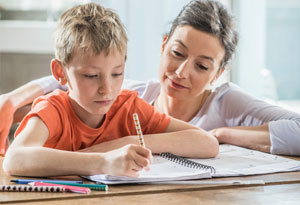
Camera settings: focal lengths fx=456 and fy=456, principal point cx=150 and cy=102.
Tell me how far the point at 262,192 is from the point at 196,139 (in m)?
0.32

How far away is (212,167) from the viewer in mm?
1040

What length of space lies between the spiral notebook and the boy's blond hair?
11.1 inches

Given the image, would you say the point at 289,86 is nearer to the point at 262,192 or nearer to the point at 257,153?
the point at 257,153

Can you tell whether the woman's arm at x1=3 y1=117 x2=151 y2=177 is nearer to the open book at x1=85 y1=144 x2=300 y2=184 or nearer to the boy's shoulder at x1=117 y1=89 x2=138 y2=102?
the open book at x1=85 y1=144 x2=300 y2=184

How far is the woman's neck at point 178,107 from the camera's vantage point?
64.0 inches

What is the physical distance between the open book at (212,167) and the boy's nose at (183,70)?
0.29m

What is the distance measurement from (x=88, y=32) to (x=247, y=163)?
50 centimetres

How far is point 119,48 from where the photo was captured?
1.07 meters

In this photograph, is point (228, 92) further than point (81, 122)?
Yes

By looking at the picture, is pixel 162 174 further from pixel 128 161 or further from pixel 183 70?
pixel 183 70

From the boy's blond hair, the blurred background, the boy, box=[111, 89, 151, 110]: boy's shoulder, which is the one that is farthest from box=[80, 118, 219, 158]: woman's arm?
the blurred background

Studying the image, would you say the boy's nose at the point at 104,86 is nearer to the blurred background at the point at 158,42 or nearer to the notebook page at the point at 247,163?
the notebook page at the point at 247,163

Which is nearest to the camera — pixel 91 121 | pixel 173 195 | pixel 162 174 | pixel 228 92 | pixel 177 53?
pixel 173 195

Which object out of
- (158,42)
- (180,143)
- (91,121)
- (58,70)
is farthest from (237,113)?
(158,42)
